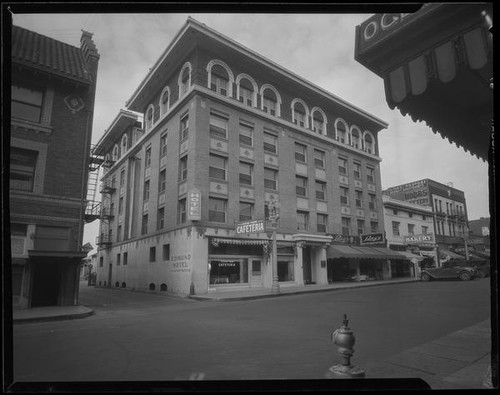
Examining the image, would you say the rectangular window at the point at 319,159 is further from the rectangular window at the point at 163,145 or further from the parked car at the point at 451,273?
the rectangular window at the point at 163,145

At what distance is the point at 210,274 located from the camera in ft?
72.7

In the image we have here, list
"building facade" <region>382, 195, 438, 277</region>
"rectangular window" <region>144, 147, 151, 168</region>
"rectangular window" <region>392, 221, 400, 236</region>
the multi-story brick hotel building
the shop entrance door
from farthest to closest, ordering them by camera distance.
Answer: "rectangular window" <region>392, 221, 400, 236</region>, "building facade" <region>382, 195, 438, 277</region>, "rectangular window" <region>144, 147, 151, 168</region>, the shop entrance door, the multi-story brick hotel building

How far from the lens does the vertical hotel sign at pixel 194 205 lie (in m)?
21.4

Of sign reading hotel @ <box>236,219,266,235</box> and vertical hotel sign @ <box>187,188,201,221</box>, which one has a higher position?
vertical hotel sign @ <box>187,188,201,221</box>

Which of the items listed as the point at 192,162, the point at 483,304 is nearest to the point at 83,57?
the point at 192,162

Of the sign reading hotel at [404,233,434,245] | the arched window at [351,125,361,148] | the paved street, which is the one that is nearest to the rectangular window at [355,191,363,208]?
the arched window at [351,125,361,148]

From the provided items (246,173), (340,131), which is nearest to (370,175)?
(340,131)

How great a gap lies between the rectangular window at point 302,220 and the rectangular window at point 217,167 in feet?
25.8

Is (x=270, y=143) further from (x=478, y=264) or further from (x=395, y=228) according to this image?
(x=395, y=228)

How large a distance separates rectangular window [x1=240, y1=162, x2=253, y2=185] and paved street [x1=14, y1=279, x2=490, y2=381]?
553 inches

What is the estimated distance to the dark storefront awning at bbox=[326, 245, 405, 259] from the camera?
28.3m

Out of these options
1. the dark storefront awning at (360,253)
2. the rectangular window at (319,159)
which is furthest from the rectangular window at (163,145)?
the dark storefront awning at (360,253)

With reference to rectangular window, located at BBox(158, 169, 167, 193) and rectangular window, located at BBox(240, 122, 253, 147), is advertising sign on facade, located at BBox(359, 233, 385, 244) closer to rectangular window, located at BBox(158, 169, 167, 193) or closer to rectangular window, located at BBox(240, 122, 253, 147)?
rectangular window, located at BBox(240, 122, 253, 147)

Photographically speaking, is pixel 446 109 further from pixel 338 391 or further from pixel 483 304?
pixel 483 304
